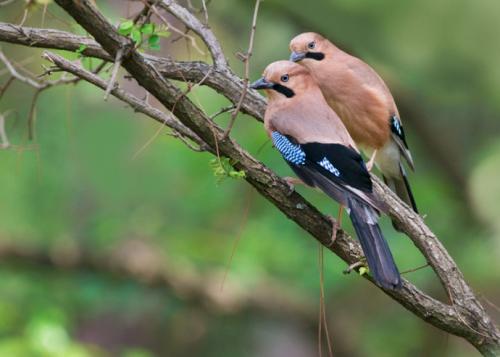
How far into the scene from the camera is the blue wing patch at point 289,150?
4039 mm

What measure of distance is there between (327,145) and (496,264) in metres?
4.73

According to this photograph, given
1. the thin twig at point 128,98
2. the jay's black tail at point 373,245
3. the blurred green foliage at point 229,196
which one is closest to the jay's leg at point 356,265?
the jay's black tail at point 373,245

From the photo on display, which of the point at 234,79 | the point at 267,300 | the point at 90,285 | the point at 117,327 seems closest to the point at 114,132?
the point at 90,285

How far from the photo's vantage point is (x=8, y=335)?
795cm

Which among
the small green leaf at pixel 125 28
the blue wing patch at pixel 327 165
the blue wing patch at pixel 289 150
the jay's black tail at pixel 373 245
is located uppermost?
the small green leaf at pixel 125 28

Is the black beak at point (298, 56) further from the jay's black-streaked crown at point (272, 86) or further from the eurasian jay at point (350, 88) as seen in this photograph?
the jay's black-streaked crown at point (272, 86)

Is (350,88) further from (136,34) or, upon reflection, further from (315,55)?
(136,34)

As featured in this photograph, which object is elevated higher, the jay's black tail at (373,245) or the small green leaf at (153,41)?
the small green leaf at (153,41)

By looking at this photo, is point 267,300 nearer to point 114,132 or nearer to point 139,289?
point 139,289

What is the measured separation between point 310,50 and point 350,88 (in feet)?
0.77

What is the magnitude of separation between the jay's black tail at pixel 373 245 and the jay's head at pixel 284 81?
0.57 m

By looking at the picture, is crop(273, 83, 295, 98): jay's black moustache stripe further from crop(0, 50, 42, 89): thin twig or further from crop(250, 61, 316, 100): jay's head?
crop(0, 50, 42, 89): thin twig

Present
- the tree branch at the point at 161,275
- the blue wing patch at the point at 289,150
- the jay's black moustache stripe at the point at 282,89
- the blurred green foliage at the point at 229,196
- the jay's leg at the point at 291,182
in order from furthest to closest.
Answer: the tree branch at the point at 161,275 < the blurred green foliage at the point at 229,196 < the jay's black moustache stripe at the point at 282,89 < the blue wing patch at the point at 289,150 < the jay's leg at the point at 291,182

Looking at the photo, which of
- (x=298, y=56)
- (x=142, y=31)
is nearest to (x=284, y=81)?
(x=298, y=56)
